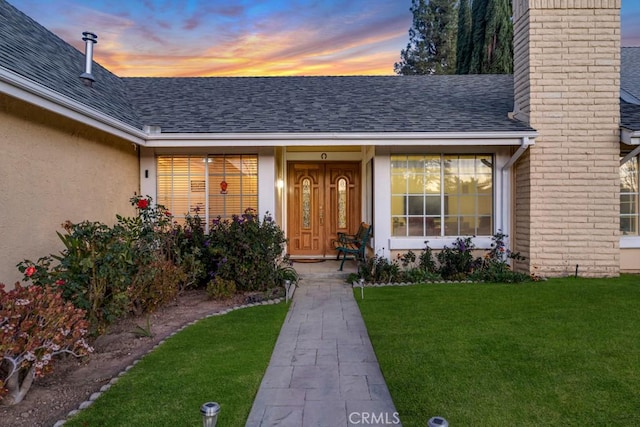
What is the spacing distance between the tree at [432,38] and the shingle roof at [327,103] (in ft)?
47.1

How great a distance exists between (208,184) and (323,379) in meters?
5.41

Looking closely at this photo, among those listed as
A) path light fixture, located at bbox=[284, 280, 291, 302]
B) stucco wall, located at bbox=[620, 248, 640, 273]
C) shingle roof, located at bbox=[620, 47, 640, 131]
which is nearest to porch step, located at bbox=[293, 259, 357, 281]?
path light fixture, located at bbox=[284, 280, 291, 302]

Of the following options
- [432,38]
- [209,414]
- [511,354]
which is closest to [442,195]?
[511,354]

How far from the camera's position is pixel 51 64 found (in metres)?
6.15

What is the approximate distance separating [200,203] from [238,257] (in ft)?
6.26

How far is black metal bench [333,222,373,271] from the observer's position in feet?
27.5

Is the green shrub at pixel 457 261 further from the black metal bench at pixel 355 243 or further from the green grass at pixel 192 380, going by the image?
the green grass at pixel 192 380

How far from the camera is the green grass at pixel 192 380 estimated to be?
9.27 ft

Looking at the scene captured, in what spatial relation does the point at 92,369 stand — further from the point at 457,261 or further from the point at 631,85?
the point at 631,85

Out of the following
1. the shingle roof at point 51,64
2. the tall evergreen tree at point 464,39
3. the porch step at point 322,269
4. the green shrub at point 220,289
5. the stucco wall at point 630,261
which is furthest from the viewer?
the tall evergreen tree at point 464,39

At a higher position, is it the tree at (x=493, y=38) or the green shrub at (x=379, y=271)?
the tree at (x=493, y=38)

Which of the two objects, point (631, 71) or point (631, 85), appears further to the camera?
point (631, 71)

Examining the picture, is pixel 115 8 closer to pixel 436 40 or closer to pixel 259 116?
pixel 259 116

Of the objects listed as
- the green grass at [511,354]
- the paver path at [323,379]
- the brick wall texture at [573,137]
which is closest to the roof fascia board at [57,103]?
the paver path at [323,379]
